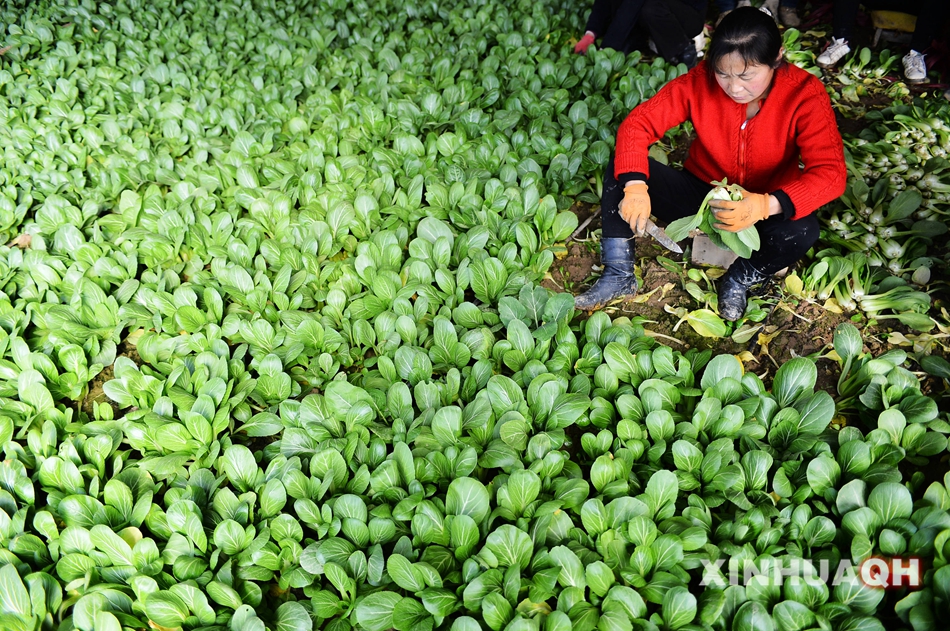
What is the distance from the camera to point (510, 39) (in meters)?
3.87

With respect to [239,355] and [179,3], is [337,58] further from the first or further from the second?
[239,355]

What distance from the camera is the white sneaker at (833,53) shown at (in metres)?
3.66

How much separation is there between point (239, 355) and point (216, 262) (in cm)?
50

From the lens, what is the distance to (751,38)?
75.6 inches

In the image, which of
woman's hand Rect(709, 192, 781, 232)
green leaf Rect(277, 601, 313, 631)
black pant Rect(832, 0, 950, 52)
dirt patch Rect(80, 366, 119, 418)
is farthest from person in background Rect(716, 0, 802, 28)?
green leaf Rect(277, 601, 313, 631)

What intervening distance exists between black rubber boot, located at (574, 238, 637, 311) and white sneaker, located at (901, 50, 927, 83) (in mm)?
2286

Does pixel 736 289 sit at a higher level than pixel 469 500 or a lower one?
higher

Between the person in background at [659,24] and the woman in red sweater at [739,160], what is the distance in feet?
5.31

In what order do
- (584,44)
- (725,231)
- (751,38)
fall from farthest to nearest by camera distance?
(584,44)
(725,231)
(751,38)

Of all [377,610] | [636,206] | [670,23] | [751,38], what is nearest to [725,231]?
[636,206]

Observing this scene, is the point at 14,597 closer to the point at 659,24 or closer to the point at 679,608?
the point at 679,608

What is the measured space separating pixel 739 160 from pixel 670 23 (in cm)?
189

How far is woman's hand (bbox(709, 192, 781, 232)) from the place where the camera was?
2.07 meters

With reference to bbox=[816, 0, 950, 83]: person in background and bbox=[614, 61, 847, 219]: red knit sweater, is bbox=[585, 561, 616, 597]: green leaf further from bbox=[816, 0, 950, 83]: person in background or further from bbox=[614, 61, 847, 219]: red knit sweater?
bbox=[816, 0, 950, 83]: person in background
